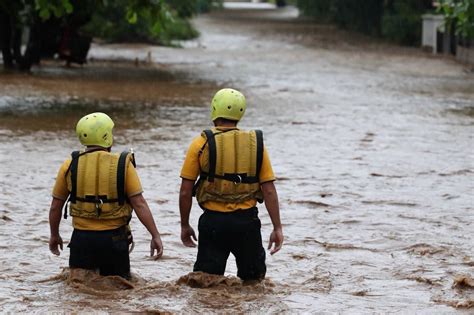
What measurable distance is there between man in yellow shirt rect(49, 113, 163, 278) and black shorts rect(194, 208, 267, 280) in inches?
12.1

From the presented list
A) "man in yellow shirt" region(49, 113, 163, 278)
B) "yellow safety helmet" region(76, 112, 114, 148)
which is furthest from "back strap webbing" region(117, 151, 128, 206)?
"yellow safety helmet" region(76, 112, 114, 148)

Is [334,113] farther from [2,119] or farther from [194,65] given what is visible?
[194,65]

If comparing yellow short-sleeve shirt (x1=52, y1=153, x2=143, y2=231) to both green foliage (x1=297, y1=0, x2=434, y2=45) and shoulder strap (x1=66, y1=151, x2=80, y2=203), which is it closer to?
shoulder strap (x1=66, y1=151, x2=80, y2=203)

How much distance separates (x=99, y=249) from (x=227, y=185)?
2.80 feet

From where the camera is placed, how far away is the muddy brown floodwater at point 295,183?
6820 millimetres

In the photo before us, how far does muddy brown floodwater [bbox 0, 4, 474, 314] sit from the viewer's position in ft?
22.4

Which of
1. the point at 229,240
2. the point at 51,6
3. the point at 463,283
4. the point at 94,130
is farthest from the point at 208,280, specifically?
the point at 51,6

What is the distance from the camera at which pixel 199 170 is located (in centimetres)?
663

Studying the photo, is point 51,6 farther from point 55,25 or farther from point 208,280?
point 208,280

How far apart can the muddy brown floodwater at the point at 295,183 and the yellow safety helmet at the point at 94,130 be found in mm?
824

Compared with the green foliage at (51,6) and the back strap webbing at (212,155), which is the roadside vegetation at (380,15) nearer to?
the green foliage at (51,6)

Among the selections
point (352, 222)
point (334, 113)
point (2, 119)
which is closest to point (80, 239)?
point (352, 222)

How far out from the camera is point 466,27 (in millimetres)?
21875

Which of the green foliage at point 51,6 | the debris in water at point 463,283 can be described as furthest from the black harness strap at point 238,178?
the green foliage at point 51,6
